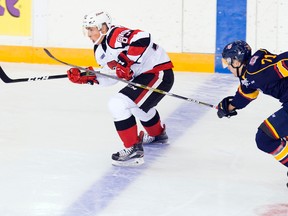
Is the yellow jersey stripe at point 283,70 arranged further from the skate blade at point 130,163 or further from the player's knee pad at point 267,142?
→ the skate blade at point 130,163

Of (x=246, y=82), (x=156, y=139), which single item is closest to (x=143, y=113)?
(x=156, y=139)

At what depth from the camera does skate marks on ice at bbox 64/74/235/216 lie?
3.67 m

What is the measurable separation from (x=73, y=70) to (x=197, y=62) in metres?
2.40

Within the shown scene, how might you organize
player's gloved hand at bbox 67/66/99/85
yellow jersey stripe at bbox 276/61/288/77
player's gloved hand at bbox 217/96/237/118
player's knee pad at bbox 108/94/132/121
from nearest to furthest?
yellow jersey stripe at bbox 276/61/288/77 < player's gloved hand at bbox 217/96/237/118 < player's knee pad at bbox 108/94/132/121 < player's gloved hand at bbox 67/66/99/85

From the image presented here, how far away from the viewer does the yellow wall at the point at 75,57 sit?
261 inches

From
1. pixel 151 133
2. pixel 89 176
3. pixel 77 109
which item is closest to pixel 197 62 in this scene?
pixel 77 109

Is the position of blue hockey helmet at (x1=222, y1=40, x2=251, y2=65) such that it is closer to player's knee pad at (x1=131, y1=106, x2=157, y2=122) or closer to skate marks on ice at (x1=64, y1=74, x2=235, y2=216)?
skate marks on ice at (x1=64, y1=74, x2=235, y2=216)

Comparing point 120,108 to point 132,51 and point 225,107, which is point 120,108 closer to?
point 132,51

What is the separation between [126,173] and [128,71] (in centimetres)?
48

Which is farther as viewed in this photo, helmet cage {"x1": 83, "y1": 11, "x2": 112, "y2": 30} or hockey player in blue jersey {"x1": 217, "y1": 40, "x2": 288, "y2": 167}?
helmet cage {"x1": 83, "y1": 11, "x2": 112, "y2": 30}

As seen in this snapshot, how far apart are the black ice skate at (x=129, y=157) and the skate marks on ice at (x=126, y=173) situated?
0.03 metres

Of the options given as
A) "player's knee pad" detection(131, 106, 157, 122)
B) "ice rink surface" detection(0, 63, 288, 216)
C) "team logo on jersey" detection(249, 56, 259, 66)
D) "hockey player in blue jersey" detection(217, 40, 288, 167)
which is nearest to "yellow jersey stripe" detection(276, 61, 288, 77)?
"hockey player in blue jersey" detection(217, 40, 288, 167)

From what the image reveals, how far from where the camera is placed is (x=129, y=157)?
427 centimetres

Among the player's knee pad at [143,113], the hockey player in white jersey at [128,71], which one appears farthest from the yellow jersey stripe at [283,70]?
the player's knee pad at [143,113]
